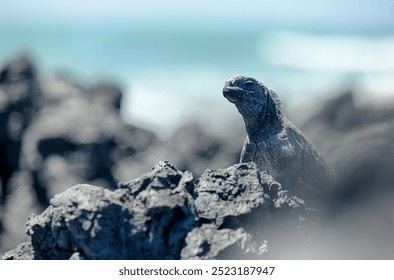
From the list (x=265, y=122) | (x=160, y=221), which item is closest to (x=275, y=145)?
(x=265, y=122)

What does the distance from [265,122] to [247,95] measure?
0.32m

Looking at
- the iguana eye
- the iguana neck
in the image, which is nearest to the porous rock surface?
the iguana neck

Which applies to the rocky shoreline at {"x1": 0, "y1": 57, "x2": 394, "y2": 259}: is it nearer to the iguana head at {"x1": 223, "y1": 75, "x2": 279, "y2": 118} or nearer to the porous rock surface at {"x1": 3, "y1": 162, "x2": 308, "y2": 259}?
the porous rock surface at {"x1": 3, "y1": 162, "x2": 308, "y2": 259}

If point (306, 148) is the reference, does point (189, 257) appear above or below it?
below

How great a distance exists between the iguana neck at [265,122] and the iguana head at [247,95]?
3cm

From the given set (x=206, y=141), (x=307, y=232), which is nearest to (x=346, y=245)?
(x=307, y=232)

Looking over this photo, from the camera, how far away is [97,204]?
4.48 meters

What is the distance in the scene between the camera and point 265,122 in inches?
245

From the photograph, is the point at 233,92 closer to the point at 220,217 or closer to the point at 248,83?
the point at 248,83

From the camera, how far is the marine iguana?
5.84m

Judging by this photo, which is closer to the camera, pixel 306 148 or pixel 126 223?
pixel 126 223

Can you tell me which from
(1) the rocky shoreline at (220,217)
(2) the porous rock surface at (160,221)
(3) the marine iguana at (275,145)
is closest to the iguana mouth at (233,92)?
(3) the marine iguana at (275,145)
